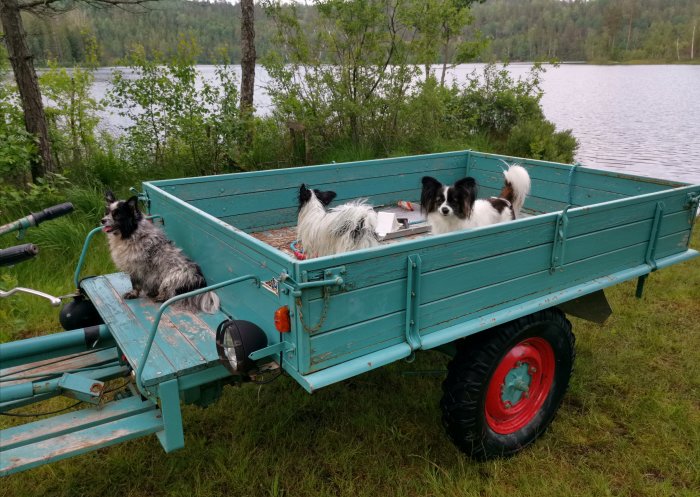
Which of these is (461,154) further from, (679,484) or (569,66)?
(569,66)

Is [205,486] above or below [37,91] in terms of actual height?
below

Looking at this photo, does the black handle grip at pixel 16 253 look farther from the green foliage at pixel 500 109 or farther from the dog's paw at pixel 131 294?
the green foliage at pixel 500 109

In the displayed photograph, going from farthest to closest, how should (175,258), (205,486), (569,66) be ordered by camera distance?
(569,66)
(175,258)
(205,486)

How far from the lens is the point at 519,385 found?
3.11m

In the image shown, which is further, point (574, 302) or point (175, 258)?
point (574, 302)

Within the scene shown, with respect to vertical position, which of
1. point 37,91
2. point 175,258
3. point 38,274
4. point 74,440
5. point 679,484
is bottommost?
point 679,484

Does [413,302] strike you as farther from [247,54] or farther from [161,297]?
[247,54]

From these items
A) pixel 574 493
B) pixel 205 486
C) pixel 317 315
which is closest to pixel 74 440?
pixel 205 486

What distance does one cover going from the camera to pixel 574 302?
3.50 metres

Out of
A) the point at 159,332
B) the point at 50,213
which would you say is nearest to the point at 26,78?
the point at 50,213

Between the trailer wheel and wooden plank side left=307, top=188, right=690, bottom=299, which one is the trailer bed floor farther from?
the trailer wheel

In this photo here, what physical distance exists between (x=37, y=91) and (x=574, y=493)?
21.9 ft

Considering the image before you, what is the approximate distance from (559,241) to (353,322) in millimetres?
1420

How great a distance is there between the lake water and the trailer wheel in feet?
15.4
